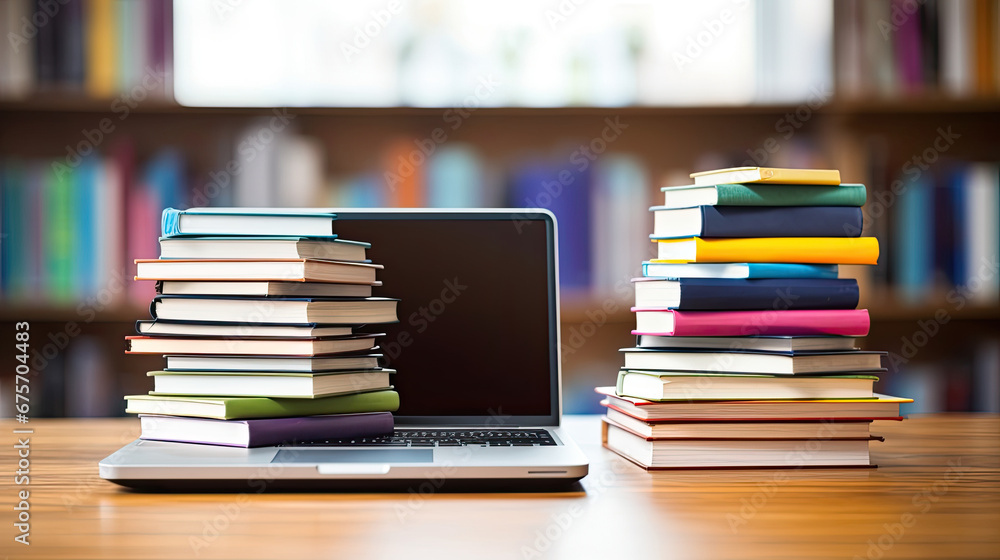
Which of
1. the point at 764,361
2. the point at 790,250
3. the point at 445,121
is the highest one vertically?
the point at 445,121

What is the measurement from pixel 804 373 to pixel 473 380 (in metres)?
0.37

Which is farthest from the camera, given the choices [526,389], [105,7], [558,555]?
[105,7]

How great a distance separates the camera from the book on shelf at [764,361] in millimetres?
798

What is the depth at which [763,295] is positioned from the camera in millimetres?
810

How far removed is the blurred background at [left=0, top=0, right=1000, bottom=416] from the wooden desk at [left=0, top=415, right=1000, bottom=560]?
1.24 m

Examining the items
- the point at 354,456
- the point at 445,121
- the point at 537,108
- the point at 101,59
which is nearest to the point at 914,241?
the point at 537,108

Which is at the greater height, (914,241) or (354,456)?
(914,241)

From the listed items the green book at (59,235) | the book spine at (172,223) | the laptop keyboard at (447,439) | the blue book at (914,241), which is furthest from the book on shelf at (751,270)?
the green book at (59,235)

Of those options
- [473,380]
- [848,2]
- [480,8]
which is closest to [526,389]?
[473,380]

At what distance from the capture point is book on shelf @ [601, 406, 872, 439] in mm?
800

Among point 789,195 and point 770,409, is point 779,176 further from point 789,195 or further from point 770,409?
point 770,409

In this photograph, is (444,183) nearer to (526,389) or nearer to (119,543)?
(526,389)

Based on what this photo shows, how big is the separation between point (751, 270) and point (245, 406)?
0.51m

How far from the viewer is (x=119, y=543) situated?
1.86 ft
